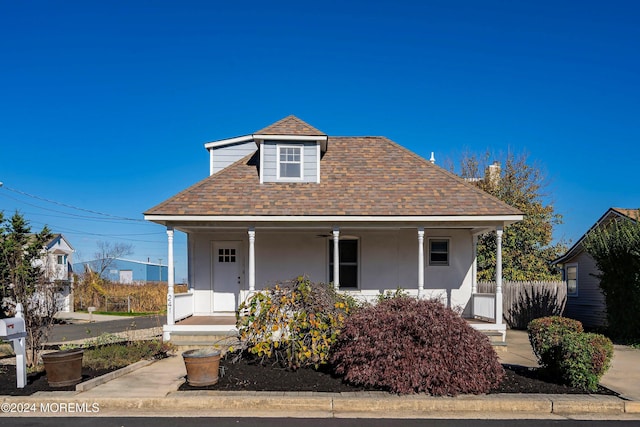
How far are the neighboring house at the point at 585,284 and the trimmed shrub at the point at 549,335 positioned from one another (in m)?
9.41

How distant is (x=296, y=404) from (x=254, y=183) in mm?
8409

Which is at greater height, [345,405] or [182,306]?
[182,306]

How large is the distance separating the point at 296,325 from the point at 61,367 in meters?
3.91

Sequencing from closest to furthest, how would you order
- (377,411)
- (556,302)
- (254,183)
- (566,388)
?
(377,411) → (566,388) → (254,183) → (556,302)

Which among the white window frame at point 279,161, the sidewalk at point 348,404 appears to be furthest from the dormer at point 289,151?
the sidewalk at point 348,404

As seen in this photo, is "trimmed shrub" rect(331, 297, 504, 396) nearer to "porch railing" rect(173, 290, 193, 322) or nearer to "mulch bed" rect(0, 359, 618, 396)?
"mulch bed" rect(0, 359, 618, 396)

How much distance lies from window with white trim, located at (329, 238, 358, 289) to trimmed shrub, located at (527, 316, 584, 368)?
6920 millimetres

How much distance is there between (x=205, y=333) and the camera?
12828mm

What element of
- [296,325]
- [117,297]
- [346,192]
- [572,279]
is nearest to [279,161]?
[346,192]

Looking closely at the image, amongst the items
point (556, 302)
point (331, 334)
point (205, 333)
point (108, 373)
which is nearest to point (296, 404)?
point (331, 334)

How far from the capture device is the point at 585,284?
61.8ft

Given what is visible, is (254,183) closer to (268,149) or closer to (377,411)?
(268,149)

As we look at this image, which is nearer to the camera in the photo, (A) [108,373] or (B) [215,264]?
(A) [108,373]

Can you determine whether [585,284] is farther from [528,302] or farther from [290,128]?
[290,128]
